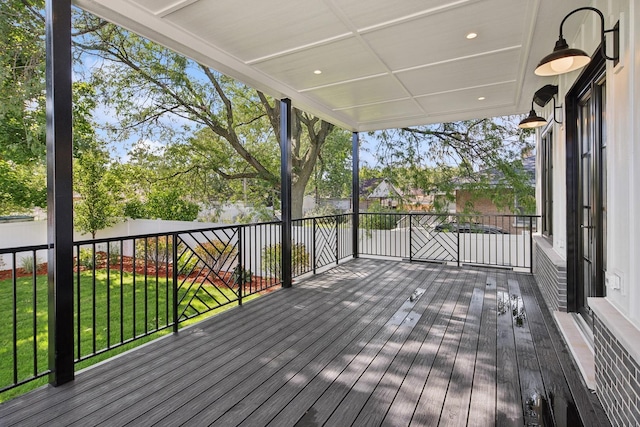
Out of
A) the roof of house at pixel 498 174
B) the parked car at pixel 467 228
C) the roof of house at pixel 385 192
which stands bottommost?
the parked car at pixel 467 228

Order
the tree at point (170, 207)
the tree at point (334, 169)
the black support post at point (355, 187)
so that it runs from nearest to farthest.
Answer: the black support post at point (355, 187) < the tree at point (170, 207) < the tree at point (334, 169)

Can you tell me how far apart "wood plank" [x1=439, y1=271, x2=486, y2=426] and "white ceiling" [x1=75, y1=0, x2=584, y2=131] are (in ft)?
8.84

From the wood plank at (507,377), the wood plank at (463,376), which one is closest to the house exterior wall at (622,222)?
the wood plank at (507,377)

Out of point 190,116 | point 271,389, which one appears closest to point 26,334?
point 271,389

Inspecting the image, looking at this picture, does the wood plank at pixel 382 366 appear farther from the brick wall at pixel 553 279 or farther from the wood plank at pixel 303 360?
the brick wall at pixel 553 279

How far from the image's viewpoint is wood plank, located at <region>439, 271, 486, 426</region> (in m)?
1.75

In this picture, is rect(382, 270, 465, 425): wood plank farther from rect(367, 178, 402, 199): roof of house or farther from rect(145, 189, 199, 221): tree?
rect(145, 189, 199, 221): tree

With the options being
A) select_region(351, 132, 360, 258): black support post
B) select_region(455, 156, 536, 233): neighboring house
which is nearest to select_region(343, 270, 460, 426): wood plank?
select_region(351, 132, 360, 258): black support post

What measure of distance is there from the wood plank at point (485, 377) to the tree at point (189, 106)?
6.74 meters

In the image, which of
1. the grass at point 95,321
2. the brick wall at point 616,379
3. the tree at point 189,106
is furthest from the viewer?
the tree at point 189,106

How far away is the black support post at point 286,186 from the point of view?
445 centimetres

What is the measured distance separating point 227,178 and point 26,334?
5.57 metres

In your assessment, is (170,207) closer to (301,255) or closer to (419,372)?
(301,255)

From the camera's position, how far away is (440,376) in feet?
7.13
